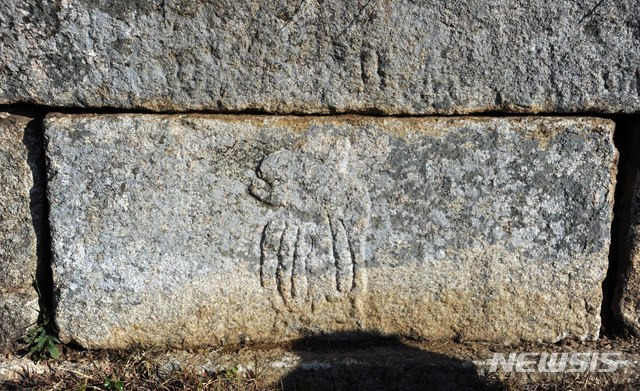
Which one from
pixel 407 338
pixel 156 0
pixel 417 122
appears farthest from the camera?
pixel 407 338

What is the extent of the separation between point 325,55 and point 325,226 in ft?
1.86

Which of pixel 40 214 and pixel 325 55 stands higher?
pixel 325 55

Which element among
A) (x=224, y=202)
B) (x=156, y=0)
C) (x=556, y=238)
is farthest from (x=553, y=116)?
(x=156, y=0)

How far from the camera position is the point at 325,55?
225cm

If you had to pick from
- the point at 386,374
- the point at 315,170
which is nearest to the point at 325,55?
the point at 315,170

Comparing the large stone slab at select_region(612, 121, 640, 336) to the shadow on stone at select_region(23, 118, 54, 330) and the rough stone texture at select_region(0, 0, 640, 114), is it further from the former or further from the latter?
the shadow on stone at select_region(23, 118, 54, 330)

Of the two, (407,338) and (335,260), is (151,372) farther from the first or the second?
(407,338)

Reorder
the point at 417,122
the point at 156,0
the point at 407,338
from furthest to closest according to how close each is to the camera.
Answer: the point at 407,338 < the point at 417,122 < the point at 156,0

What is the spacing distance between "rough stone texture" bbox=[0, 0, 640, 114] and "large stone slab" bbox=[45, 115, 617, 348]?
0.08 meters

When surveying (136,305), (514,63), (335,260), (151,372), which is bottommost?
(151,372)

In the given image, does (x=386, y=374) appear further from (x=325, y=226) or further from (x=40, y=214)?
(x=40, y=214)

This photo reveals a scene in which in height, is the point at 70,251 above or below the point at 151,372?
above

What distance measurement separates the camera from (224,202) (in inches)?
93.7

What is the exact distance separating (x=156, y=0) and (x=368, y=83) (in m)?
0.70
